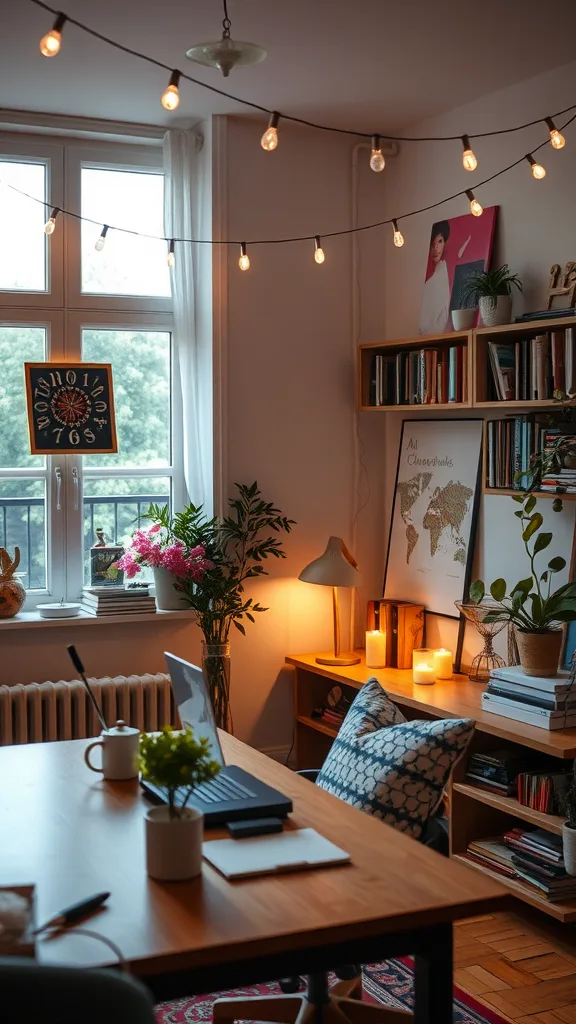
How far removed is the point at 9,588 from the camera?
14.2ft

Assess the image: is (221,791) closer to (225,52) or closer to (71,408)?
(225,52)

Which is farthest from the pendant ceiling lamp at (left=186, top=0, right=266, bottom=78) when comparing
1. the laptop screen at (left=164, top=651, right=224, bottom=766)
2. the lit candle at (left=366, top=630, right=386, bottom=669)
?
the lit candle at (left=366, top=630, right=386, bottom=669)

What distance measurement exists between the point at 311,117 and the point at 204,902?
3.53m

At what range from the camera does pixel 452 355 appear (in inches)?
164

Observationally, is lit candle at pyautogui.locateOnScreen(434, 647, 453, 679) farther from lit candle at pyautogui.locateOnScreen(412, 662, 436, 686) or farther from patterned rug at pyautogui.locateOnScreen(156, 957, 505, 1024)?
patterned rug at pyautogui.locateOnScreen(156, 957, 505, 1024)

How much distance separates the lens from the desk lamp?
14.5 ft

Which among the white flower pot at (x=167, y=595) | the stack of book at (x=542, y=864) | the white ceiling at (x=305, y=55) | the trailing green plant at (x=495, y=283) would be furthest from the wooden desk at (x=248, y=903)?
the white ceiling at (x=305, y=55)

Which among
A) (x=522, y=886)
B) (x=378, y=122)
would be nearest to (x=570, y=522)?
(x=522, y=886)

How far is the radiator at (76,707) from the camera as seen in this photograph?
4188mm

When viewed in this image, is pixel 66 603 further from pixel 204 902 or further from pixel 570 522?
pixel 204 902

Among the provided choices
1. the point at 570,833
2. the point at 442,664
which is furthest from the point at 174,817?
the point at 442,664

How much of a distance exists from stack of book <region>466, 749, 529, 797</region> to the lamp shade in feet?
3.18

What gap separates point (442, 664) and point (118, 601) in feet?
4.42

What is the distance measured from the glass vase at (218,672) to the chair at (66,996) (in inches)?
123
